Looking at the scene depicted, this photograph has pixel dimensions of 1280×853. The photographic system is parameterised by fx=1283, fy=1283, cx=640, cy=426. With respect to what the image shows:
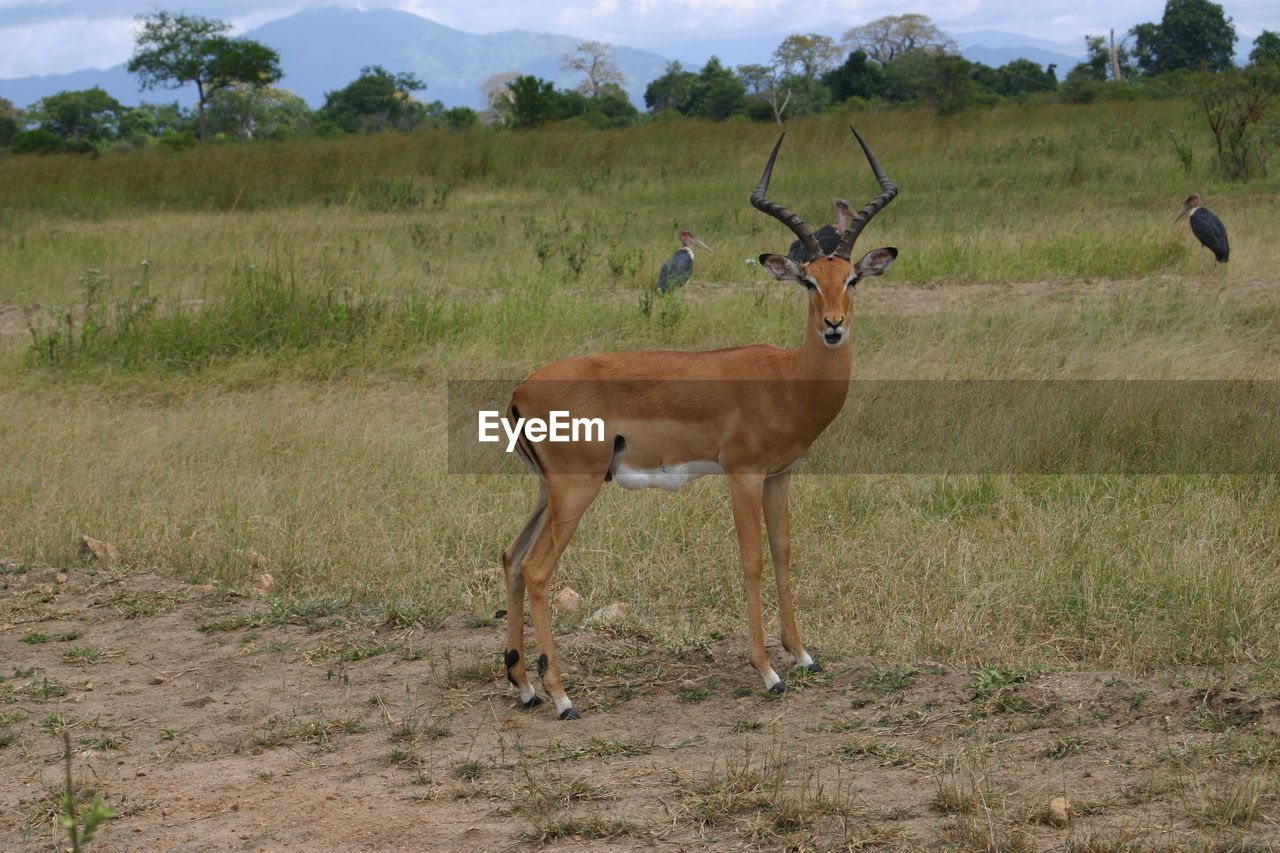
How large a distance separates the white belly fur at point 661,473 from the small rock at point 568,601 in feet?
3.53

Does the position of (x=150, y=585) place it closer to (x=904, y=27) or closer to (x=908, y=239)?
(x=908, y=239)

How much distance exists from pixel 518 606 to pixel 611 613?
0.81m

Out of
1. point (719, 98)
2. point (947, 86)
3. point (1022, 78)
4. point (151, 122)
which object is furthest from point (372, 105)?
point (947, 86)

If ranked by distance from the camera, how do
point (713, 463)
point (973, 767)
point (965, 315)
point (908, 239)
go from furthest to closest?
point (908, 239)
point (965, 315)
point (713, 463)
point (973, 767)

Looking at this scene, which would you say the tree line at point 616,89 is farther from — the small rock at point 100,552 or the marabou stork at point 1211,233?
the small rock at point 100,552

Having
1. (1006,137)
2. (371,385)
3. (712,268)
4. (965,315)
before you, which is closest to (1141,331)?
(965,315)

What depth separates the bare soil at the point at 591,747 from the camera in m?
3.26

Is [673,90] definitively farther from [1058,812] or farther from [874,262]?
[1058,812]

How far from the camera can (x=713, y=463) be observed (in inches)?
170

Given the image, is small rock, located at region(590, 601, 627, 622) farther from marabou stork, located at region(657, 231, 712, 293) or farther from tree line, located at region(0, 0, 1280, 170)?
tree line, located at region(0, 0, 1280, 170)

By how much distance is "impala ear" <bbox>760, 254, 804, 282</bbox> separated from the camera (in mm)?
4402

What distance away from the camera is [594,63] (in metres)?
77.4

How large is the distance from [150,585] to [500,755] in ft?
7.92

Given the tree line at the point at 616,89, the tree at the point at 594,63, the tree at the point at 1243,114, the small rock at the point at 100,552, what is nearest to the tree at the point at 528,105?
the tree line at the point at 616,89
